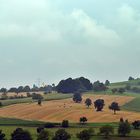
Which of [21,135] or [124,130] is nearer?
[21,135]

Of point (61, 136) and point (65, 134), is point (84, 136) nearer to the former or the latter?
point (65, 134)

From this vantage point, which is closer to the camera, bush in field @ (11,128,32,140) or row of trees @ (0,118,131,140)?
row of trees @ (0,118,131,140)

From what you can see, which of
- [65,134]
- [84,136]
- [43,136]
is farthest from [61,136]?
[84,136]

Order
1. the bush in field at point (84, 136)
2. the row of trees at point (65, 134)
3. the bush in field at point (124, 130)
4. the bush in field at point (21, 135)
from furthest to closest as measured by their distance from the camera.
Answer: the bush in field at point (124, 130) → the bush in field at point (21, 135) → the bush in field at point (84, 136) → the row of trees at point (65, 134)

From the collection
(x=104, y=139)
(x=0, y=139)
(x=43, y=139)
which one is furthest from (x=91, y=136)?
(x=0, y=139)

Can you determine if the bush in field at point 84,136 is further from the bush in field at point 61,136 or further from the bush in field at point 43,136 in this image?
the bush in field at point 43,136

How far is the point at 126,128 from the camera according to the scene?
565 ft

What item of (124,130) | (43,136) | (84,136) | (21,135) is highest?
(124,130)

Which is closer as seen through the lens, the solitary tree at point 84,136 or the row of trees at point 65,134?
the row of trees at point 65,134

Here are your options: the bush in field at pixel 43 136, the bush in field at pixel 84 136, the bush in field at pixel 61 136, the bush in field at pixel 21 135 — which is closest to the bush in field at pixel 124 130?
the bush in field at pixel 84 136

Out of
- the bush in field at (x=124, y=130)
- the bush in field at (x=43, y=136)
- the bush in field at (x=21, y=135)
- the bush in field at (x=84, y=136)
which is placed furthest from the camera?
the bush in field at (x=124, y=130)

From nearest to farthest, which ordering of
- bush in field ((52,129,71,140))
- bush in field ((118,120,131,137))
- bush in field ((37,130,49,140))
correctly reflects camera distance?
bush in field ((52,129,71,140)), bush in field ((37,130,49,140)), bush in field ((118,120,131,137))

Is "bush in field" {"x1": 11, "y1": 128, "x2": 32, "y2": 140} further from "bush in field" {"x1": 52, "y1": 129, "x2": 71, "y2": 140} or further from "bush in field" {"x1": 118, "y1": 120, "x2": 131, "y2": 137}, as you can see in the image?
"bush in field" {"x1": 118, "y1": 120, "x2": 131, "y2": 137}

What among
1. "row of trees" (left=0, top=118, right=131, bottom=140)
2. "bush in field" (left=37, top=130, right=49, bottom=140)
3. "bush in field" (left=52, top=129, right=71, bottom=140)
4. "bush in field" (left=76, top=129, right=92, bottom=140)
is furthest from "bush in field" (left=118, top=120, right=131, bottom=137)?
"bush in field" (left=37, top=130, right=49, bottom=140)
